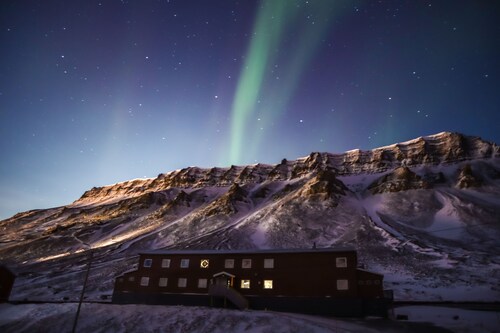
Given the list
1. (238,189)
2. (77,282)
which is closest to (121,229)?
(238,189)

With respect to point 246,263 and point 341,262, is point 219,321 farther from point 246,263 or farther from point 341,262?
point 341,262

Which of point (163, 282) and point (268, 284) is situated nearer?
point (268, 284)

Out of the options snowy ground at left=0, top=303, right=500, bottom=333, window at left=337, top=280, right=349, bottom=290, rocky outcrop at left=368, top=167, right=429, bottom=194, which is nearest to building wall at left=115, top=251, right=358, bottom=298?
window at left=337, top=280, right=349, bottom=290

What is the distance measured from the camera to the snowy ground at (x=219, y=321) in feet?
102

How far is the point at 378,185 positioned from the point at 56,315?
132m

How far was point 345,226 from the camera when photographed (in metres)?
109

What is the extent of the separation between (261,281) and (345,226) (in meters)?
67.9

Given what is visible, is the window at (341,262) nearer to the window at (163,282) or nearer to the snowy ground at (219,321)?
the snowy ground at (219,321)

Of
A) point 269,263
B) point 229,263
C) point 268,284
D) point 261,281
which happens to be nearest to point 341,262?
point 269,263

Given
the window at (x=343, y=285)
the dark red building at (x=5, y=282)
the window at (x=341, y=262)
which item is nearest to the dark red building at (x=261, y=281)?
the window at (x=343, y=285)

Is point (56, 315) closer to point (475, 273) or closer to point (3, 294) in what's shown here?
point (3, 294)

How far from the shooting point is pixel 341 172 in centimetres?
19275

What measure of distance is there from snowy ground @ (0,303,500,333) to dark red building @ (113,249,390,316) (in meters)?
5.09

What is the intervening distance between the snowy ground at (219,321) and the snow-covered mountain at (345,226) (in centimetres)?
1552
